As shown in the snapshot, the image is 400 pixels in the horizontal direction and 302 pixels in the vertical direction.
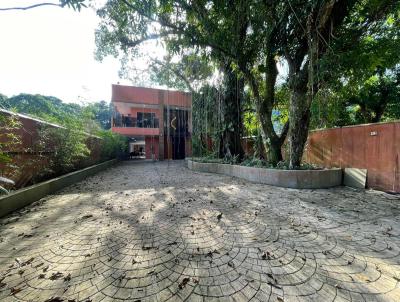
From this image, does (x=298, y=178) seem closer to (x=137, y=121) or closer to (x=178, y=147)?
(x=178, y=147)

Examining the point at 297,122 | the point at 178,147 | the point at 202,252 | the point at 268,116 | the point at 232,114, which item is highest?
the point at 232,114

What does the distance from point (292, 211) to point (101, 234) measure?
120 inches

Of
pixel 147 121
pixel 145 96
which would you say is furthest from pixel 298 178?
pixel 147 121

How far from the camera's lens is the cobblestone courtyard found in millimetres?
1474

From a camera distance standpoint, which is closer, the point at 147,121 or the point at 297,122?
the point at 297,122

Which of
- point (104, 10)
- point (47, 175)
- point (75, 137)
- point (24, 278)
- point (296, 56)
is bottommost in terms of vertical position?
point (24, 278)

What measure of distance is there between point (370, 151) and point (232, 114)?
548 cm

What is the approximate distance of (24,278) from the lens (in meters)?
1.64

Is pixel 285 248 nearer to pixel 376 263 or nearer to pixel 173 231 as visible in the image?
pixel 376 263

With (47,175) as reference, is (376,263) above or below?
below

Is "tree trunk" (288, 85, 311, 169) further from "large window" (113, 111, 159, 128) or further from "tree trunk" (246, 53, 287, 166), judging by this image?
"large window" (113, 111, 159, 128)

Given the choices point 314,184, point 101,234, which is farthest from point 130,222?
point 314,184

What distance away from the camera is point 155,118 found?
58.9ft

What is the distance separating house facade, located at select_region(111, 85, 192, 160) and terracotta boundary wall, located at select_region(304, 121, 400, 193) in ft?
38.5
